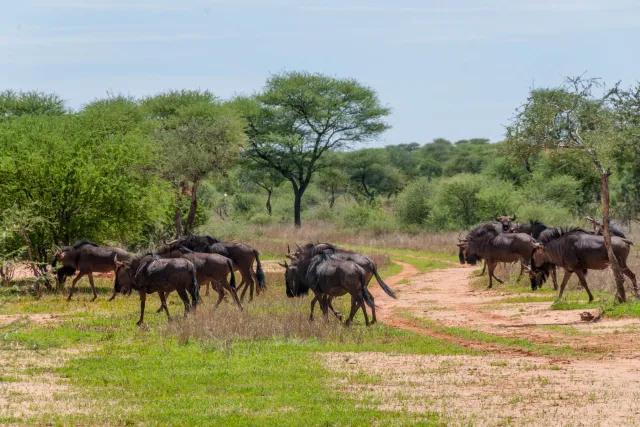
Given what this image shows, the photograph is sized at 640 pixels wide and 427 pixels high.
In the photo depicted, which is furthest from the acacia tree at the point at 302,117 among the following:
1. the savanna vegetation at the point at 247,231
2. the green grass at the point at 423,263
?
the green grass at the point at 423,263

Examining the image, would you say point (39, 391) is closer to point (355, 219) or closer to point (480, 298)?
point (480, 298)

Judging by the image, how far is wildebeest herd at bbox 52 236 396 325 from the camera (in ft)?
56.2

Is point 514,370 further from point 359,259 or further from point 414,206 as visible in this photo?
point 414,206

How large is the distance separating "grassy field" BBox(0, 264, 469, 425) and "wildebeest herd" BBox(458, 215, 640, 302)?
5.77 m

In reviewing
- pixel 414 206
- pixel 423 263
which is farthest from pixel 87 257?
pixel 414 206

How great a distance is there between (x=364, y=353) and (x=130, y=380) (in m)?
3.87

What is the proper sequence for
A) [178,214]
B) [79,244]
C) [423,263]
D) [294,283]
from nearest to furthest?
[294,283] → [79,244] → [423,263] → [178,214]

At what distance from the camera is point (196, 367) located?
13180mm

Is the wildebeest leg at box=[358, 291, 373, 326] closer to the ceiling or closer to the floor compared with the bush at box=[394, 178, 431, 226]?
closer to the floor

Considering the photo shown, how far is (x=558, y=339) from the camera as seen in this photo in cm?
1598

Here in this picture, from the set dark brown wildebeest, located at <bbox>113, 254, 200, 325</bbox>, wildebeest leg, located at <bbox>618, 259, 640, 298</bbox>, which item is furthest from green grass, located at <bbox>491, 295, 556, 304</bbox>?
dark brown wildebeest, located at <bbox>113, 254, 200, 325</bbox>

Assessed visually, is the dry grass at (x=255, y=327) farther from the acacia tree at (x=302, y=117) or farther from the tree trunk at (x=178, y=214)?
the acacia tree at (x=302, y=117)

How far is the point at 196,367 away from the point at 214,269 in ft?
23.2

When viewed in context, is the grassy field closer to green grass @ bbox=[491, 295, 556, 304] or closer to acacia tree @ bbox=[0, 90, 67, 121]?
green grass @ bbox=[491, 295, 556, 304]
